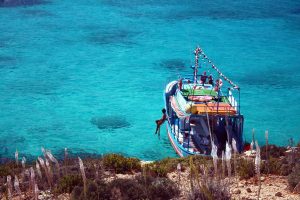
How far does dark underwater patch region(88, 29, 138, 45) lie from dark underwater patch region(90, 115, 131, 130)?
58.8ft

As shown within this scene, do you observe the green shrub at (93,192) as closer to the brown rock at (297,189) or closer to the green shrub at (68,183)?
the green shrub at (68,183)

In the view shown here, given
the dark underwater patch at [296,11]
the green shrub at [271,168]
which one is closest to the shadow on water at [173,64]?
the dark underwater patch at [296,11]

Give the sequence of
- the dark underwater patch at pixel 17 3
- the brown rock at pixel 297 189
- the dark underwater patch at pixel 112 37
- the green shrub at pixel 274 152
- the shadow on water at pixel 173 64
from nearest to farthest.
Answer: the brown rock at pixel 297 189 → the green shrub at pixel 274 152 → the shadow on water at pixel 173 64 → the dark underwater patch at pixel 112 37 → the dark underwater patch at pixel 17 3

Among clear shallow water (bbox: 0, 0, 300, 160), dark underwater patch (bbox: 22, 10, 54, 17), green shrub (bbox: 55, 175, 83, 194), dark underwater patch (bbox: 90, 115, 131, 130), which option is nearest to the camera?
→ green shrub (bbox: 55, 175, 83, 194)

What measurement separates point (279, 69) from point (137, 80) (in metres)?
12.6

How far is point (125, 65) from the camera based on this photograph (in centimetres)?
3988

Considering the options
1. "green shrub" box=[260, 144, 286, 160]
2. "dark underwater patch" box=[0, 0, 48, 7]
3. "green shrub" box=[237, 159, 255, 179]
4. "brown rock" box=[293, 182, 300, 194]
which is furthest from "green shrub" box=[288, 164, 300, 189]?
"dark underwater patch" box=[0, 0, 48, 7]

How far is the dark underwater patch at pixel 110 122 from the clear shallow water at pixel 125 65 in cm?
→ 7

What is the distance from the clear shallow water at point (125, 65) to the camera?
26.8 meters

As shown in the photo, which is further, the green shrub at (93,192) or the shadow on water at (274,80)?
the shadow on water at (274,80)

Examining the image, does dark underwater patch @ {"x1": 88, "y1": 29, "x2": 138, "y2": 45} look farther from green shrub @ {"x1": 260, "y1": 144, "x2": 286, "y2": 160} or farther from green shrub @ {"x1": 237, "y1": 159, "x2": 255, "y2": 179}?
green shrub @ {"x1": 237, "y1": 159, "x2": 255, "y2": 179}

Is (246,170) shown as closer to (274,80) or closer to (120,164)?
(120,164)

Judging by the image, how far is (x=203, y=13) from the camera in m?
57.6

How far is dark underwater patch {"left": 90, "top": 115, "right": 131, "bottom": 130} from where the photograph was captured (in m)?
27.1
